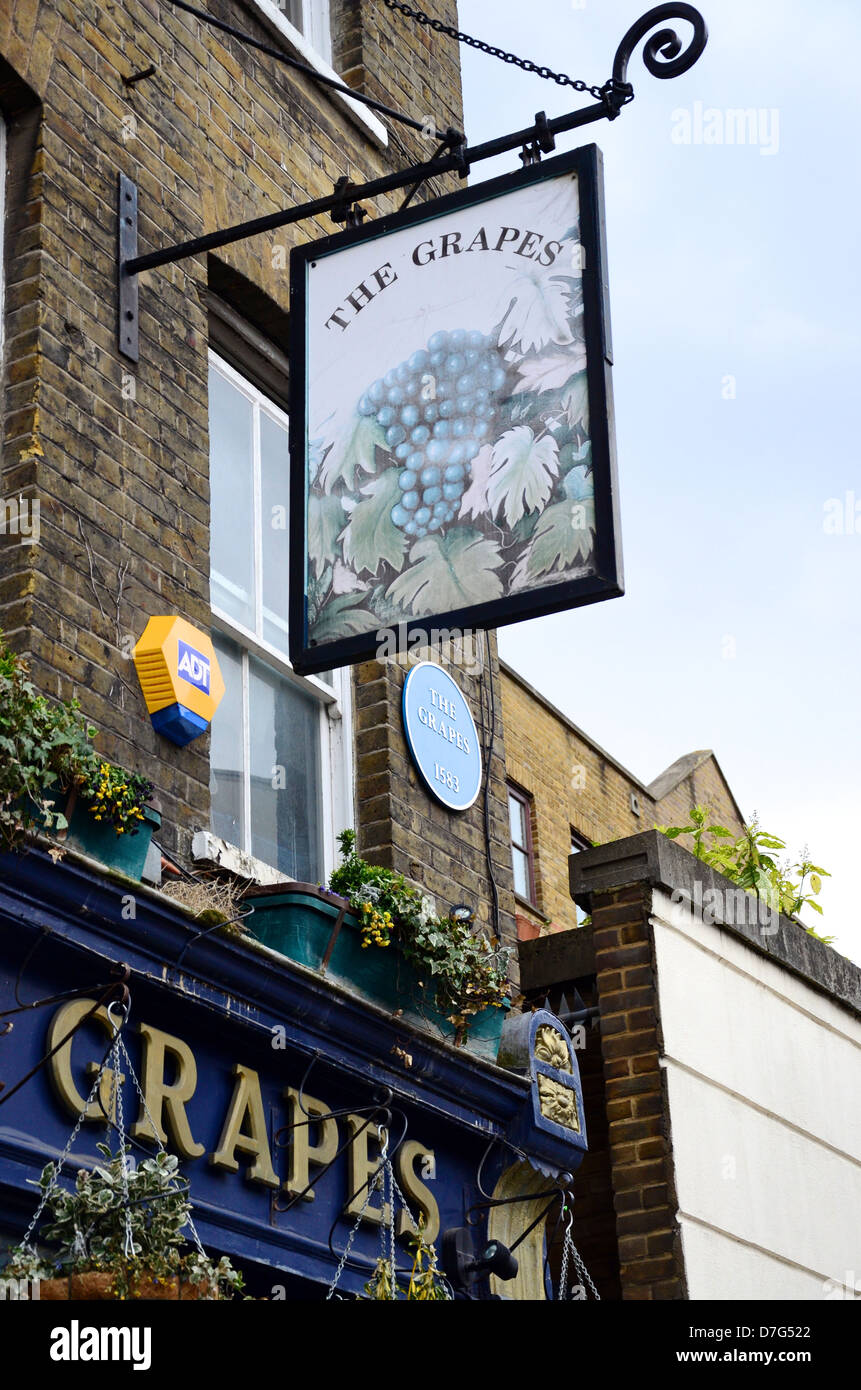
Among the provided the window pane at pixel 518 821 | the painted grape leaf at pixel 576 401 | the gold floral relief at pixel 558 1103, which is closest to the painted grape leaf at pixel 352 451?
the painted grape leaf at pixel 576 401

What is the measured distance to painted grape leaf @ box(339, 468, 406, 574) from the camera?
6.75 m

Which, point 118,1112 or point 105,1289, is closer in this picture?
point 105,1289

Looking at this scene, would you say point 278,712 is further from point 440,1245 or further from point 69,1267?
point 69,1267

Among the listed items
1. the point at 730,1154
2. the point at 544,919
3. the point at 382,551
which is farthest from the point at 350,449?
the point at 544,919

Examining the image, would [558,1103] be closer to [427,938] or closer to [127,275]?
[427,938]

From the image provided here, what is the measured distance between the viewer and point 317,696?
27.4ft

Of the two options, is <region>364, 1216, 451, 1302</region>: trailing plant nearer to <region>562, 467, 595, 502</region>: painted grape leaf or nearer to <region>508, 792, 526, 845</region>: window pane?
<region>562, 467, 595, 502</region>: painted grape leaf

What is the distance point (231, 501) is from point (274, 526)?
29cm

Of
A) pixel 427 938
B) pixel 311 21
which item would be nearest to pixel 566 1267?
pixel 427 938

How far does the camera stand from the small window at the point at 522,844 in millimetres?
17875

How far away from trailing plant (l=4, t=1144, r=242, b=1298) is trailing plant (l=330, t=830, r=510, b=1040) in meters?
1.76

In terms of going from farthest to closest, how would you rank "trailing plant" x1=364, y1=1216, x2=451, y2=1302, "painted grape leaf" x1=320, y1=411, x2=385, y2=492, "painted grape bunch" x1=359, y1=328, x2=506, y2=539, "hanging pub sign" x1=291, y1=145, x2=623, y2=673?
"painted grape leaf" x1=320, y1=411, x2=385, y2=492 → "painted grape bunch" x1=359, y1=328, x2=506, y2=539 → "hanging pub sign" x1=291, y1=145, x2=623, y2=673 → "trailing plant" x1=364, y1=1216, x2=451, y2=1302

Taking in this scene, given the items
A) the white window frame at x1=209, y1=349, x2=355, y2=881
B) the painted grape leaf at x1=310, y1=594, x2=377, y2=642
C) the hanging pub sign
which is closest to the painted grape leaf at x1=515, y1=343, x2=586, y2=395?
the hanging pub sign
